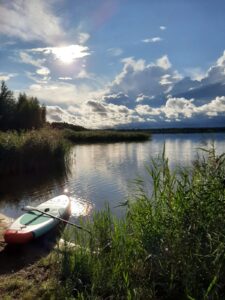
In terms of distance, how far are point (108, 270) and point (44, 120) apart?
46.9 metres

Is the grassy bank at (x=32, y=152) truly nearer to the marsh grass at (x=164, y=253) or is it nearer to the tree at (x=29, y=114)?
the marsh grass at (x=164, y=253)

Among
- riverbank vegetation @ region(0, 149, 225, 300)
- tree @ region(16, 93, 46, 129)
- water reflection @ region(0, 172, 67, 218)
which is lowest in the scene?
water reflection @ region(0, 172, 67, 218)

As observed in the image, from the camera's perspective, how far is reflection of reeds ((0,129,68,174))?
20781 millimetres

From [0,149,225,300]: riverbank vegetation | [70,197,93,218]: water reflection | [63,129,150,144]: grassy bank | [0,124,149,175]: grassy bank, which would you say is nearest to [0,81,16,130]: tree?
[63,129,150,144]: grassy bank

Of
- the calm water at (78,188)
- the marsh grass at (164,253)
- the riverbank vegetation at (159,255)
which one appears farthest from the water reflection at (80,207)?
the marsh grass at (164,253)

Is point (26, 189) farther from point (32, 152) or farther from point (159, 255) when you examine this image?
point (159, 255)

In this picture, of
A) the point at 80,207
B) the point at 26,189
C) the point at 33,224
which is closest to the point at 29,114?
the point at 26,189

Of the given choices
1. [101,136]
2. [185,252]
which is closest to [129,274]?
[185,252]

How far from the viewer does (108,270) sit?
4793 millimetres

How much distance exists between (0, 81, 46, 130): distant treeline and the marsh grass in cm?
4151

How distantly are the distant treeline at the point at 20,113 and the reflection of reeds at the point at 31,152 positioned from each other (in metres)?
23.2

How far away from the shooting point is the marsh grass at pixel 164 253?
4.23 meters

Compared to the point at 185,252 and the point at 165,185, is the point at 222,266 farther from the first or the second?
the point at 165,185

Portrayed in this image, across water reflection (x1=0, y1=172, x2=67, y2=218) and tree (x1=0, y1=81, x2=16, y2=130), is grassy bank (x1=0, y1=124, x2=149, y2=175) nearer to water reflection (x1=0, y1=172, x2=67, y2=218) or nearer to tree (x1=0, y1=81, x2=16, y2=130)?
water reflection (x1=0, y1=172, x2=67, y2=218)
